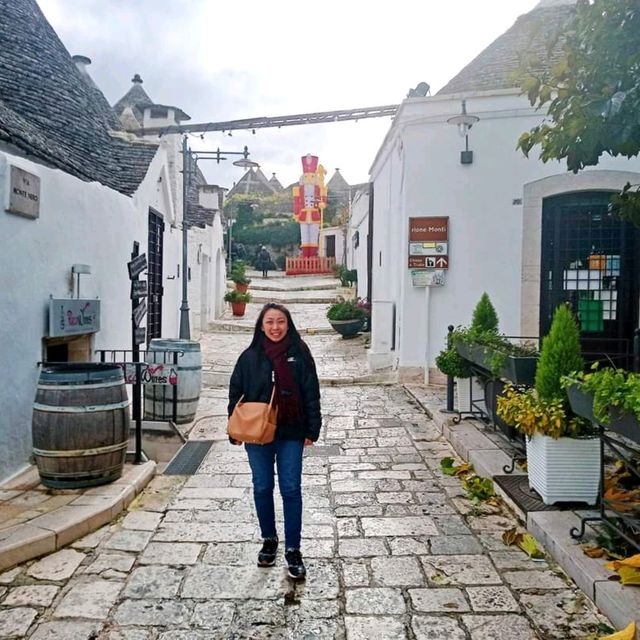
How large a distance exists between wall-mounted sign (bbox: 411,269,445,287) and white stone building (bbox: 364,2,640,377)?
11 centimetres

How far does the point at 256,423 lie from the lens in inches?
132

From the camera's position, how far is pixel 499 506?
4465 mm

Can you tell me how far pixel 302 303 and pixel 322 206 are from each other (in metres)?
13.2

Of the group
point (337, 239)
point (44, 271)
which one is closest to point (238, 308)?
point (44, 271)

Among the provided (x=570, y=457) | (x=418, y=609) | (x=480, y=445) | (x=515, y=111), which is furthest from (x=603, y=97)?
(x=515, y=111)

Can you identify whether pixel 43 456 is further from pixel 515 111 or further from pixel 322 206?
pixel 322 206

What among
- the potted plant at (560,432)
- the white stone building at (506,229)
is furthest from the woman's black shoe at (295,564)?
the white stone building at (506,229)

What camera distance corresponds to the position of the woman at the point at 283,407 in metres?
3.43

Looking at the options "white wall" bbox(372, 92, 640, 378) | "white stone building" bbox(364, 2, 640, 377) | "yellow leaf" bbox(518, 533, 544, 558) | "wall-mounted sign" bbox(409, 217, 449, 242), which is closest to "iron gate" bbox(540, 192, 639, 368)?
"white stone building" bbox(364, 2, 640, 377)

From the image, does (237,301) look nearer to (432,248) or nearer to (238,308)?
(238,308)

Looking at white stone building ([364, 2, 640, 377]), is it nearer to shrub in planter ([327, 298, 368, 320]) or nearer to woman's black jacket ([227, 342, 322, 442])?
shrub in planter ([327, 298, 368, 320])

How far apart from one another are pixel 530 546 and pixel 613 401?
122cm

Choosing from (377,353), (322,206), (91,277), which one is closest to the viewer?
(91,277)

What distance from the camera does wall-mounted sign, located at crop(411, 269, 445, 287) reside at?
9.08 metres
